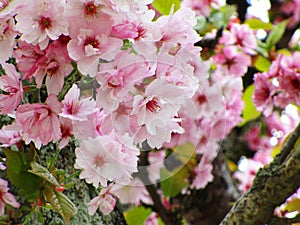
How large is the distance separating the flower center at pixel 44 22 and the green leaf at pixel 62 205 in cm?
28

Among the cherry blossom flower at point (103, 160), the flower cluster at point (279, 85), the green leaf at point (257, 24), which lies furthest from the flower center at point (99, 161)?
the green leaf at point (257, 24)

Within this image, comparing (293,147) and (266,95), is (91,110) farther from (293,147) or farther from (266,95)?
(266,95)

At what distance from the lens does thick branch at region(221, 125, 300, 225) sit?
1.24 metres

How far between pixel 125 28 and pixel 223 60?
1.23 m

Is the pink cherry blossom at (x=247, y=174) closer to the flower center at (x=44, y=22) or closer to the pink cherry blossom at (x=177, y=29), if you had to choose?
the pink cherry blossom at (x=177, y=29)

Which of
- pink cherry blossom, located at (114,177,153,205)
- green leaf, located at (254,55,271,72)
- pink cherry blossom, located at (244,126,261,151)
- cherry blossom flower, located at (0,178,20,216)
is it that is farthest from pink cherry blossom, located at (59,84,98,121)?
pink cherry blossom, located at (244,126,261,151)

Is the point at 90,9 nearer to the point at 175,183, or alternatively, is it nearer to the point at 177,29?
the point at 177,29

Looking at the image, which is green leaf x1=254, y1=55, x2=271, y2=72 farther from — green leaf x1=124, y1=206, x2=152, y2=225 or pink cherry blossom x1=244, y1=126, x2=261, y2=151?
pink cherry blossom x1=244, y1=126, x2=261, y2=151

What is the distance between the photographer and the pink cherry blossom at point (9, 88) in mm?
831

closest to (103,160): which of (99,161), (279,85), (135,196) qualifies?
(99,161)

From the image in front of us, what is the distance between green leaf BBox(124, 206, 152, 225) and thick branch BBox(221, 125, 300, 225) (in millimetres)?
486

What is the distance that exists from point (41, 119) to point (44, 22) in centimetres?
14

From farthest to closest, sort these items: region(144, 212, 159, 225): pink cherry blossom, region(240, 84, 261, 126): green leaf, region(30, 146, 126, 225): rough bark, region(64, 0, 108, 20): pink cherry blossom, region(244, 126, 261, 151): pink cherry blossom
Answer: region(244, 126, 261, 151): pink cherry blossom, region(240, 84, 261, 126): green leaf, region(144, 212, 159, 225): pink cherry blossom, region(30, 146, 126, 225): rough bark, region(64, 0, 108, 20): pink cherry blossom

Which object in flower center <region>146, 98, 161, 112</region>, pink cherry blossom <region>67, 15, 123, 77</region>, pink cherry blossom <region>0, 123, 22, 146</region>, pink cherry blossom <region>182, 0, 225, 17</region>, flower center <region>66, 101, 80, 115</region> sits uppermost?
pink cherry blossom <region>67, 15, 123, 77</region>
